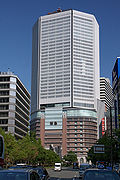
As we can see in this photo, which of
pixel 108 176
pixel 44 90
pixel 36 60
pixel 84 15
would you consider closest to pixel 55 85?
pixel 44 90

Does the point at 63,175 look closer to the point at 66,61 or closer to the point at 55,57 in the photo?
the point at 66,61

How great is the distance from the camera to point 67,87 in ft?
571

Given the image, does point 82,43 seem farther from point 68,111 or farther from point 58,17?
point 68,111

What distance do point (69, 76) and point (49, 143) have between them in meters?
39.3

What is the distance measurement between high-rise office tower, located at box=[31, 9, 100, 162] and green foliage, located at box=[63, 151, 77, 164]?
17.2 metres

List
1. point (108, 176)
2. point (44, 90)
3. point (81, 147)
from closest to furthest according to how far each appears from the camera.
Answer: point (108, 176) < point (81, 147) < point (44, 90)

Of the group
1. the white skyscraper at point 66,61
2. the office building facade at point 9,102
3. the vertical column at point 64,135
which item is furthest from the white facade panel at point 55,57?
the office building facade at point 9,102

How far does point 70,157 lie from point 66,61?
5495 centimetres

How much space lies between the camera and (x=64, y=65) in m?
179

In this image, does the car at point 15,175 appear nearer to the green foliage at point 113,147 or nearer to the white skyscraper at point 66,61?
the green foliage at point 113,147

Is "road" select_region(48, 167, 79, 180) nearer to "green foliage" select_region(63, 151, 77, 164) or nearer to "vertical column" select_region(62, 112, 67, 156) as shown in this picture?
"green foliage" select_region(63, 151, 77, 164)

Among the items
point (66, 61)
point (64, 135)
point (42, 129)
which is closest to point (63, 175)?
point (64, 135)

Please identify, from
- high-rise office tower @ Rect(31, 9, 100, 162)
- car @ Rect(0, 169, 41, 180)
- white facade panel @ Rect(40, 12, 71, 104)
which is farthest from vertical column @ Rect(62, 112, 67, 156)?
car @ Rect(0, 169, 41, 180)

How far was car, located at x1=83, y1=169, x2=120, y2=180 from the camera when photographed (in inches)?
454
